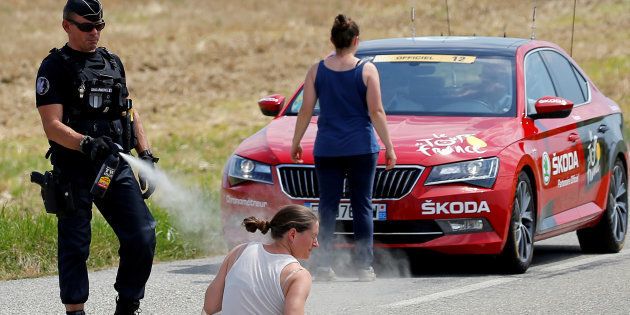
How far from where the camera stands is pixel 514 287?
9.50 metres

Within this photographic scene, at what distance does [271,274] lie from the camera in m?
5.43

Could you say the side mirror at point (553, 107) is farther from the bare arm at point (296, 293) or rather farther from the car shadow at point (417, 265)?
the bare arm at point (296, 293)

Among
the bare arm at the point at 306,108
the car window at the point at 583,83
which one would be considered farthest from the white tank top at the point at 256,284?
the car window at the point at 583,83

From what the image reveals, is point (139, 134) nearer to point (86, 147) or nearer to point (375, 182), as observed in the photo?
point (86, 147)

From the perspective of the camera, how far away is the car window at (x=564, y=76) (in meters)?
11.7

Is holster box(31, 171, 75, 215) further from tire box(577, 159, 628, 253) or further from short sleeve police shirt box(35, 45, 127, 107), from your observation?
tire box(577, 159, 628, 253)

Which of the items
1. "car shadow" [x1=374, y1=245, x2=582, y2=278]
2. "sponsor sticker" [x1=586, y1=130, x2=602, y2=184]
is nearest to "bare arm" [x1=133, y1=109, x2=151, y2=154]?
"car shadow" [x1=374, y1=245, x2=582, y2=278]

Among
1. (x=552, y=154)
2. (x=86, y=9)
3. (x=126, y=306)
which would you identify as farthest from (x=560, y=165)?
(x=86, y=9)

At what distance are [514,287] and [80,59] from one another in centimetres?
328

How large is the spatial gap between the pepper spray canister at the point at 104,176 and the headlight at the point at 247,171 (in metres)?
2.68

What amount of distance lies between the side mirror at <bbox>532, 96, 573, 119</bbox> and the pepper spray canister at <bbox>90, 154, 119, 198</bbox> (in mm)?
3959

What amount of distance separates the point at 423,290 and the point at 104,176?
2556 millimetres

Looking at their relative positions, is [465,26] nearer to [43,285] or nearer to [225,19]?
[225,19]

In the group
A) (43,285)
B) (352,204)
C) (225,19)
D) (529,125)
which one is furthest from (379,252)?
(225,19)
